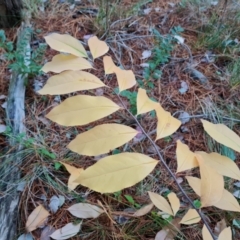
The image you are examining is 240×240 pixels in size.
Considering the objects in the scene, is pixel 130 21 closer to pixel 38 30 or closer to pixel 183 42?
pixel 183 42

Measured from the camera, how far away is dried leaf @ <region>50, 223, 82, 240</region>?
41.1 inches

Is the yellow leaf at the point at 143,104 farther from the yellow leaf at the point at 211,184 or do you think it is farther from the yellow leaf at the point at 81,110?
the yellow leaf at the point at 211,184

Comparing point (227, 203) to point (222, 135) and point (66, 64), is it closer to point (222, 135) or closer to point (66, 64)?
point (222, 135)

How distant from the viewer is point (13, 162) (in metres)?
1.20

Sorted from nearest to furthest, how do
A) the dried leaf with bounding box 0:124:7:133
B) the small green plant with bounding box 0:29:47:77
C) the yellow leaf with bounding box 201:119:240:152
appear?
1. the yellow leaf with bounding box 201:119:240:152
2. the dried leaf with bounding box 0:124:7:133
3. the small green plant with bounding box 0:29:47:77

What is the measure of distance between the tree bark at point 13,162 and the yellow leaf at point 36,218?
5 centimetres

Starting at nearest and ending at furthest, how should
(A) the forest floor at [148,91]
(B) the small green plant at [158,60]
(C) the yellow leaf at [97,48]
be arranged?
(C) the yellow leaf at [97,48] → (A) the forest floor at [148,91] → (B) the small green plant at [158,60]

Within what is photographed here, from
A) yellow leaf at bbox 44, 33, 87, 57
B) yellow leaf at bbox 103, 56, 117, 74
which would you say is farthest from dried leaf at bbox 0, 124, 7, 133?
yellow leaf at bbox 103, 56, 117, 74

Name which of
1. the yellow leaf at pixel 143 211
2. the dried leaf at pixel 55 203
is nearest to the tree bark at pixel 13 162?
the dried leaf at pixel 55 203

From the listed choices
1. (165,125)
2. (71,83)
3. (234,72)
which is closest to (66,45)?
(71,83)

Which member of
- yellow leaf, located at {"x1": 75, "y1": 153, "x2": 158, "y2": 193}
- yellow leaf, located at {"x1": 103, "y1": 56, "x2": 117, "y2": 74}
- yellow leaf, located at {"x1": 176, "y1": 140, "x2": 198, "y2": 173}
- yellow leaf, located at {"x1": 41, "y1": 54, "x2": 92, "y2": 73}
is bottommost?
yellow leaf, located at {"x1": 176, "y1": 140, "x2": 198, "y2": 173}

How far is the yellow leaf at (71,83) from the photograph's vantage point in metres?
0.86

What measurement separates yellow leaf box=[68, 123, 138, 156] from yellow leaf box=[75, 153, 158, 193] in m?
0.05

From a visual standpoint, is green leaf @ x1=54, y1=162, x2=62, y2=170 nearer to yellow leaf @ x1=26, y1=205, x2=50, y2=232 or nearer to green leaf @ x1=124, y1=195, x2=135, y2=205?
yellow leaf @ x1=26, y1=205, x2=50, y2=232
